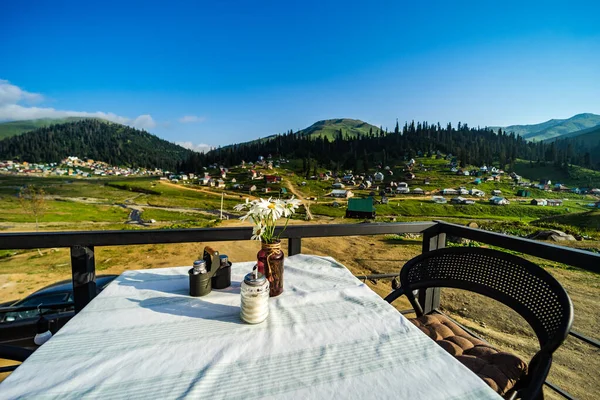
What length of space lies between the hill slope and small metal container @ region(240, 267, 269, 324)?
120 meters

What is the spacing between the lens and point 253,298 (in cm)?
93

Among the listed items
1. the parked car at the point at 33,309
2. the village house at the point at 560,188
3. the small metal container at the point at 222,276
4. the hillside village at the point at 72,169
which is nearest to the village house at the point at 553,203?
the village house at the point at 560,188

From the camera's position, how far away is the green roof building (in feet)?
96.4

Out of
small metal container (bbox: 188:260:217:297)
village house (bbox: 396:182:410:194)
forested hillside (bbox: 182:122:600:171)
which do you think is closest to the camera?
small metal container (bbox: 188:260:217:297)

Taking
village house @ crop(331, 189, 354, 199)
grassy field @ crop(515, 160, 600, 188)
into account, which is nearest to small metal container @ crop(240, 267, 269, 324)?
village house @ crop(331, 189, 354, 199)

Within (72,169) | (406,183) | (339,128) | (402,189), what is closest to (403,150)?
(406,183)

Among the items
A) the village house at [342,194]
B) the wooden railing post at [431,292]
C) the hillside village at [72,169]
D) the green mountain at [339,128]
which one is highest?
the green mountain at [339,128]

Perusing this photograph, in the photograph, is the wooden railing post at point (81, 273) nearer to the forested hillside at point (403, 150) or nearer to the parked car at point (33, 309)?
the parked car at point (33, 309)

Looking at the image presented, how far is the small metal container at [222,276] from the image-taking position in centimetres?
124

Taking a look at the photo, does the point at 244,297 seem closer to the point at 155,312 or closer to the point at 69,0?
the point at 155,312

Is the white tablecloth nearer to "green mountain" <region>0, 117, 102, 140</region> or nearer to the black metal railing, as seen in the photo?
the black metal railing

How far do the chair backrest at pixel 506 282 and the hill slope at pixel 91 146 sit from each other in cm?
12000

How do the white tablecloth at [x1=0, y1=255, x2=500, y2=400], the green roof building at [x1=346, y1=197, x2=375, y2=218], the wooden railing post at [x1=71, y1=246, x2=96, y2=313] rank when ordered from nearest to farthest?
the white tablecloth at [x1=0, y1=255, x2=500, y2=400]
the wooden railing post at [x1=71, y1=246, x2=96, y2=313]
the green roof building at [x1=346, y1=197, x2=375, y2=218]

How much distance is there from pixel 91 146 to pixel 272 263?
499ft
